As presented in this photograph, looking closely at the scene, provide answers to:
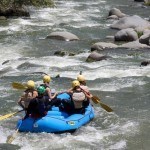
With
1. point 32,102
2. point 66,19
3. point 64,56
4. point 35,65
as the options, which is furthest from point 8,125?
point 66,19

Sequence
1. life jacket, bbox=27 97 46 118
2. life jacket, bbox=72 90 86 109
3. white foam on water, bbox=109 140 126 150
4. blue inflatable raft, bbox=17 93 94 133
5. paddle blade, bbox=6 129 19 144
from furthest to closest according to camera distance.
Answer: life jacket, bbox=72 90 86 109, life jacket, bbox=27 97 46 118, blue inflatable raft, bbox=17 93 94 133, paddle blade, bbox=6 129 19 144, white foam on water, bbox=109 140 126 150

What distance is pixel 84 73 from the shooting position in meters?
14.6

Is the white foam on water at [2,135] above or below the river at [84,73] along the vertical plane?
above

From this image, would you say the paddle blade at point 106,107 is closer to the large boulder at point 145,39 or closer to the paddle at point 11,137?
the paddle at point 11,137

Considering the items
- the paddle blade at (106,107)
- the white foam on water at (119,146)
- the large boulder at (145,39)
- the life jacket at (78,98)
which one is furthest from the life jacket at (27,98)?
the large boulder at (145,39)

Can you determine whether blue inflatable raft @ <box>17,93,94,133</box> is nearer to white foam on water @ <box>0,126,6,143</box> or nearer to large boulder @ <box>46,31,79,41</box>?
white foam on water @ <box>0,126,6,143</box>

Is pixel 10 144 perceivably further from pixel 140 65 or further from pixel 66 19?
pixel 66 19

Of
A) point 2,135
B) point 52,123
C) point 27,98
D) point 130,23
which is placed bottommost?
point 130,23

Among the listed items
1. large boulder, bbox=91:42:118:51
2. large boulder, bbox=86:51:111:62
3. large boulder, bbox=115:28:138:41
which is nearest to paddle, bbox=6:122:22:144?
large boulder, bbox=86:51:111:62

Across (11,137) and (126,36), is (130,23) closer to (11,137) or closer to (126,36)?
(126,36)

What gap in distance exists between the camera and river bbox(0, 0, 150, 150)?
9570mm

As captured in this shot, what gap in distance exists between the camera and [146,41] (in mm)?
18172

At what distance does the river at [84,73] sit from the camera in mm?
9570

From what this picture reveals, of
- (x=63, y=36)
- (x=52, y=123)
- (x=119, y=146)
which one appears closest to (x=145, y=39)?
(x=63, y=36)
